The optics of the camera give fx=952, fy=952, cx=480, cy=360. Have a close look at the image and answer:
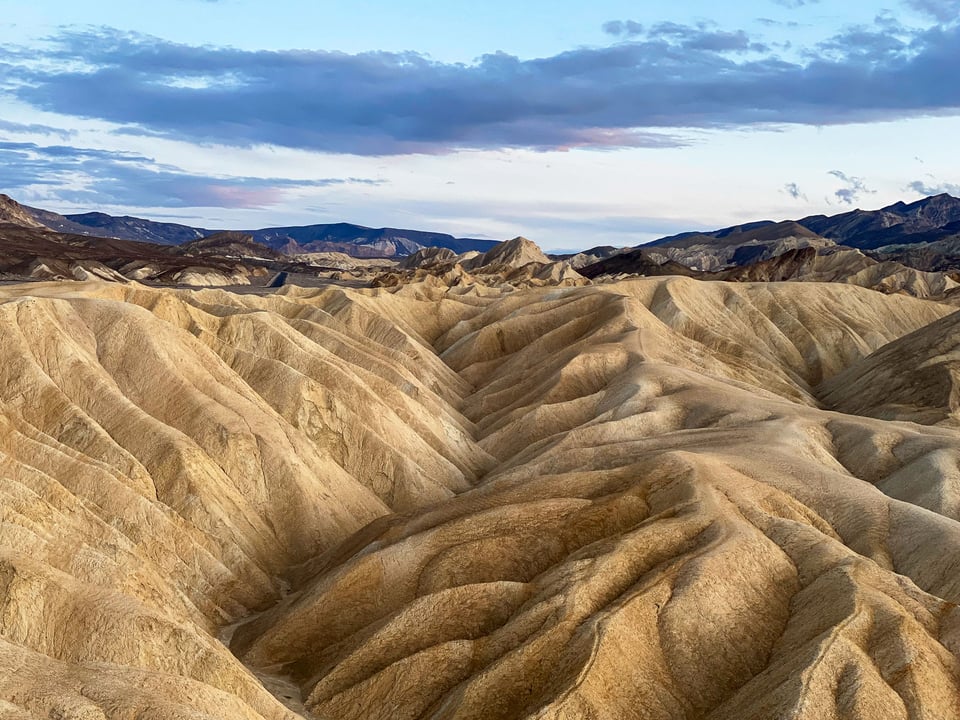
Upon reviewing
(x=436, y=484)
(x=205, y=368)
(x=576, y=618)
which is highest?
(x=205, y=368)

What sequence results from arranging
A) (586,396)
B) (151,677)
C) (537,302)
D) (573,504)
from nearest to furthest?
(151,677) → (573,504) → (586,396) → (537,302)

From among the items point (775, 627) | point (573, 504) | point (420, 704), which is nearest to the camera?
point (420, 704)

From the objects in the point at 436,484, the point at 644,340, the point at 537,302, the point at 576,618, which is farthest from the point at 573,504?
the point at 537,302

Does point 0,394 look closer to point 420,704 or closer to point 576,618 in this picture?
point 420,704

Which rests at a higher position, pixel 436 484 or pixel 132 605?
pixel 132 605

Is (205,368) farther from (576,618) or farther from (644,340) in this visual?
(644,340)

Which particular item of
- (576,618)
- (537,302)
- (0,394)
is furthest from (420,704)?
(537,302)

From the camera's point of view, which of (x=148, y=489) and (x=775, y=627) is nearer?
(x=775, y=627)
